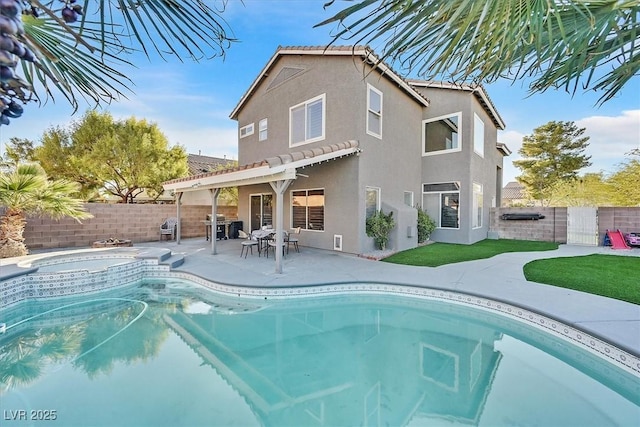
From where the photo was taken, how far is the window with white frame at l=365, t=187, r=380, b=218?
40.2 ft

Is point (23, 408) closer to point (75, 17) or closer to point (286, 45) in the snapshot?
point (75, 17)

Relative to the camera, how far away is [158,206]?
16.3m

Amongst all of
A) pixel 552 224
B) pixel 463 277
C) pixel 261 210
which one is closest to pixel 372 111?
pixel 463 277

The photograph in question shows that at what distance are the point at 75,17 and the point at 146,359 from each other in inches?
206

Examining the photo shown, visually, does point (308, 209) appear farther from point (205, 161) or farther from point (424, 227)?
point (205, 161)

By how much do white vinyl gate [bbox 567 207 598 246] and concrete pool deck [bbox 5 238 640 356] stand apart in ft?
5.03

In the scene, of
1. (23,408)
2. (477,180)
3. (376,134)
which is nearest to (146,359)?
(23,408)

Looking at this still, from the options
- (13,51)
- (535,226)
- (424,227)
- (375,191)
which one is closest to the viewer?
(13,51)

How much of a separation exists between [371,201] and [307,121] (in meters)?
4.78

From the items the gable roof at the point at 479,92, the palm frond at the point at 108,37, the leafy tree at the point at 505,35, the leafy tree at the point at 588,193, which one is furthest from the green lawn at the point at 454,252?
the palm frond at the point at 108,37

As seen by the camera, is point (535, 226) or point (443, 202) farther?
point (535, 226)

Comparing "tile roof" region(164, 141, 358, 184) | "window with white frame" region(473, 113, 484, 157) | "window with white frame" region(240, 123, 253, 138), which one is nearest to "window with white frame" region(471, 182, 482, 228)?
"window with white frame" region(473, 113, 484, 157)

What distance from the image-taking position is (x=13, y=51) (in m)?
1.17

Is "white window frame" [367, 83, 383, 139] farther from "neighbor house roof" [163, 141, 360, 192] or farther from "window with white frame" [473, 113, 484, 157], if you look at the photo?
"window with white frame" [473, 113, 484, 157]
